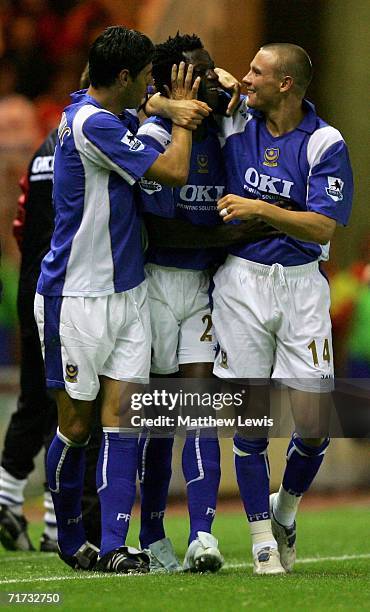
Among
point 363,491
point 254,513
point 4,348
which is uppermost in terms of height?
point 254,513

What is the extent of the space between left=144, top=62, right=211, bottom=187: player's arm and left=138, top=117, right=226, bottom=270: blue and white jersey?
23 cm

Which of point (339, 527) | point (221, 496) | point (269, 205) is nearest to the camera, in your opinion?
point (269, 205)

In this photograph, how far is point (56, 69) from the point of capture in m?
10.8

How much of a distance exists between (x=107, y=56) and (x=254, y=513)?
1890mm

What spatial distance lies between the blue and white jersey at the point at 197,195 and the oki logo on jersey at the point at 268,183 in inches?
6.7

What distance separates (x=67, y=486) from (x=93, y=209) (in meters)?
1.13

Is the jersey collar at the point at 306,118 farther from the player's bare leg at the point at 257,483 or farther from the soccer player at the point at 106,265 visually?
the player's bare leg at the point at 257,483

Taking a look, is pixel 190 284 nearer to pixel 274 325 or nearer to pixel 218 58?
pixel 274 325

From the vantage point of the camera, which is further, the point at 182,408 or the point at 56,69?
the point at 56,69

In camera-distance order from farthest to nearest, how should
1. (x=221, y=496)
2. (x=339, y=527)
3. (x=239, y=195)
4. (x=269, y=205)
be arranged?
(x=221, y=496)
(x=339, y=527)
(x=239, y=195)
(x=269, y=205)

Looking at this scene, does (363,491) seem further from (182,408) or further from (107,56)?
(107,56)

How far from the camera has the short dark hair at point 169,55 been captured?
18.0 feet

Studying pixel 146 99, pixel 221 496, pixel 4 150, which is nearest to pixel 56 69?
pixel 4 150

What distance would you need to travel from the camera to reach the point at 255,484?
18.0ft
